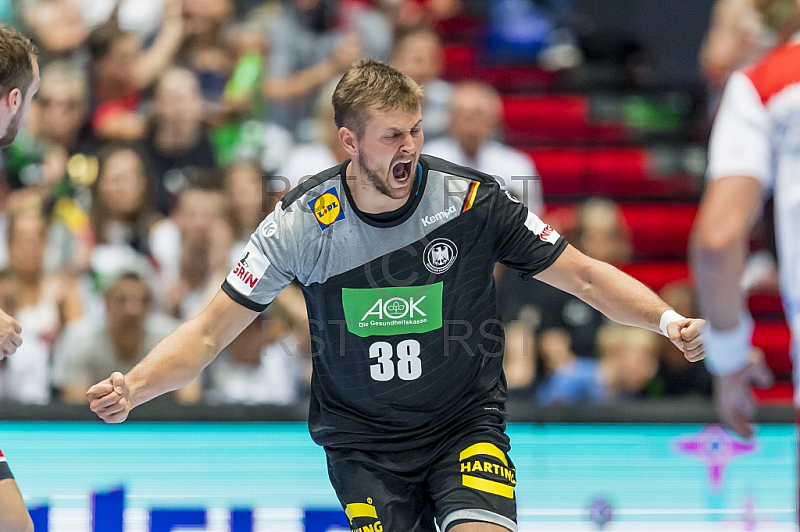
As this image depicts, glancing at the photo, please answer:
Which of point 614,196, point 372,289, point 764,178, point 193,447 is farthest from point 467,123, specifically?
point 764,178

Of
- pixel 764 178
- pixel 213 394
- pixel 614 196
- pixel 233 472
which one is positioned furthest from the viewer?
pixel 614 196

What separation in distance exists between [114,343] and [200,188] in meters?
1.18

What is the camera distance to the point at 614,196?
356 inches

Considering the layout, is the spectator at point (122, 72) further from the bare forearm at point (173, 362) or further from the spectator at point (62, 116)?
the bare forearm at point (173, 362)

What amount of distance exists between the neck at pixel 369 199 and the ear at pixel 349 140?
0.18ft

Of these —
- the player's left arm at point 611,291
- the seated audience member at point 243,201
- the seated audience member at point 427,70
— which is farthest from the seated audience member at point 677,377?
the player's left arm at point 611,291

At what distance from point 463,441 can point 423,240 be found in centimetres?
68

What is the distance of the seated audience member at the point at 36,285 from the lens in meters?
6.73

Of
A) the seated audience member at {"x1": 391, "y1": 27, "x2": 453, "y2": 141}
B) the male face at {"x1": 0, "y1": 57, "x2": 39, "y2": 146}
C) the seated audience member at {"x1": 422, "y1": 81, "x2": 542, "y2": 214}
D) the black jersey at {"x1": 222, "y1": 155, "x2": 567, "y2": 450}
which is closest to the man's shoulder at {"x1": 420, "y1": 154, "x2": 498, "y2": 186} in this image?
the black jersey at {"x1": 222, "y1": 155, "x2": 567, "y2": 450}

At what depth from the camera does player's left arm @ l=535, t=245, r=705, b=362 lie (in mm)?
3609

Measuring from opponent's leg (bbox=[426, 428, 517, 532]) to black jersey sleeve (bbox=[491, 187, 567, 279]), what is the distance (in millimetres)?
591

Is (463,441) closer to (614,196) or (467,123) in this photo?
(467,123)

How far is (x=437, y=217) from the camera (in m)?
3.68

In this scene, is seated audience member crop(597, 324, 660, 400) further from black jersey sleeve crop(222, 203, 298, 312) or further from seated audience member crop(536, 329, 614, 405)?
black jersey sleeve crop(222, 203, 298, 312)
